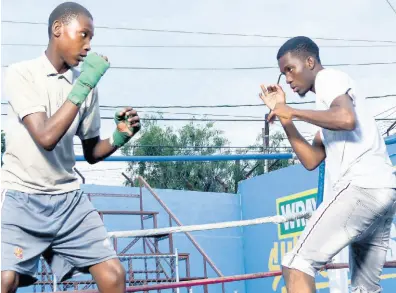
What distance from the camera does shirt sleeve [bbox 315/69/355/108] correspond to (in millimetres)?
3031

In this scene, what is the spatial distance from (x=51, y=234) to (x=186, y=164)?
91.1 ft

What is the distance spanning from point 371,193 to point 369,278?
0.48m

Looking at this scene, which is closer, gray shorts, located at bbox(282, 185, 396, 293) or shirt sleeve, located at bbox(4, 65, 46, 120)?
shirt sleeve, located at bbox(4, 65, 46, 120)

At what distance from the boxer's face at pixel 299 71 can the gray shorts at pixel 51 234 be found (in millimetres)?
1123

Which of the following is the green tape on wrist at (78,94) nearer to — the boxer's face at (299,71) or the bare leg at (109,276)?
the bare leg at (109,276)

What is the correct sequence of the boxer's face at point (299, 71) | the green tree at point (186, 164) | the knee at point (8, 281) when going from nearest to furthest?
the knee at point (8, 281), the boxer's face at point (299, 71), the green tree at point (186, 164)

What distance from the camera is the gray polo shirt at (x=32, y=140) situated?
2818 mm

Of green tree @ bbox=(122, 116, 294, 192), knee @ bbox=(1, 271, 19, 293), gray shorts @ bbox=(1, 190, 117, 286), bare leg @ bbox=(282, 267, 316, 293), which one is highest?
green tree @ bbox=(122, 116, 294, 192)

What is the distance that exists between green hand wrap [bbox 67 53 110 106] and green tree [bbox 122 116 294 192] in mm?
26094

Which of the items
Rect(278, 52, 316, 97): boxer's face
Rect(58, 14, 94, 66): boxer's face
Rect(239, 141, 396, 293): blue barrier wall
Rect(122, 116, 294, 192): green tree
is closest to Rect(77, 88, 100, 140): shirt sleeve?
Rect(58, 14, 94, 66): boxer's face

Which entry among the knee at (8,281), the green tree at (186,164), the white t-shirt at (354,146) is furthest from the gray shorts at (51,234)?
the green tree at (186,164)

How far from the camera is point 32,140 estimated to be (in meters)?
2.84

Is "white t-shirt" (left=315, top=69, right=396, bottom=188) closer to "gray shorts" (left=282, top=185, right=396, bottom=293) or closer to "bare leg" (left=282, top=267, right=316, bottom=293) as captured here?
"gray shorts" (left=282, top=185, right=396, bottom=293)

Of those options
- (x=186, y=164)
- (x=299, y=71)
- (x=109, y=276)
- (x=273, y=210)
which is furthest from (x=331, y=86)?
(x=186, y=164)
